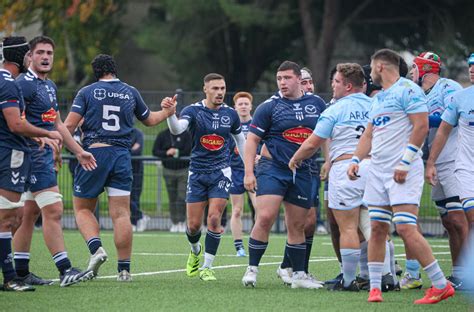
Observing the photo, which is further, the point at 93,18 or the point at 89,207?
the point at 93,18

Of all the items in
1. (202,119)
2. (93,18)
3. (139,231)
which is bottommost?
(139,231)

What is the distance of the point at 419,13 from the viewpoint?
36.9 meters

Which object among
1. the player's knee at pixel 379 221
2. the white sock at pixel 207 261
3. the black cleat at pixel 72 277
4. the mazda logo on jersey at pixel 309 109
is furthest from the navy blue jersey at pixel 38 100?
the player's knee at pixel 379 221

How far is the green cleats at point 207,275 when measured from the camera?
40.5ft

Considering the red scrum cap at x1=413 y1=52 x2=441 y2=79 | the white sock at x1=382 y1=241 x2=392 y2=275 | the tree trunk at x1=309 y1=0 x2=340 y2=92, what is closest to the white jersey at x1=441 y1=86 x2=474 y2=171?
the red scrum cap at x1=413 y1=52 x2=441 y2=79

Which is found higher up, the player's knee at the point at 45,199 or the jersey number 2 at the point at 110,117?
the jersey number 2 at the point at 110,117

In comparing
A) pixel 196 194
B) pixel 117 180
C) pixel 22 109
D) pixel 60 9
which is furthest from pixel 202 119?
pixel 60 9

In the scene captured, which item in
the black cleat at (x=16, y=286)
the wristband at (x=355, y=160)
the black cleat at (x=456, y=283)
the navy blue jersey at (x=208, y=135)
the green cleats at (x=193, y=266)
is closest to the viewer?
the wristband at (x=355, y=160)

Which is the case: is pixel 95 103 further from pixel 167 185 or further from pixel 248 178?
pixel 167 185

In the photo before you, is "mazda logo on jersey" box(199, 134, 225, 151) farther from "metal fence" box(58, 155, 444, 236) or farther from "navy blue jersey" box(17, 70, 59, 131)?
"metal fence" box(58, 155, 444, 236)

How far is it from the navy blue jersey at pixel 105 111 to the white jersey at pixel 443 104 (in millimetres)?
3405

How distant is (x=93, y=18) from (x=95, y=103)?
3170 cm

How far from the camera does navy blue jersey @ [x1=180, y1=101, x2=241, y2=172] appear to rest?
13.2 meters

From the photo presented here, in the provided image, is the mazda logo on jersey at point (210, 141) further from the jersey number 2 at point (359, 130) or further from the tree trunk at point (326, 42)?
the tree trunk at point (326, 42)
